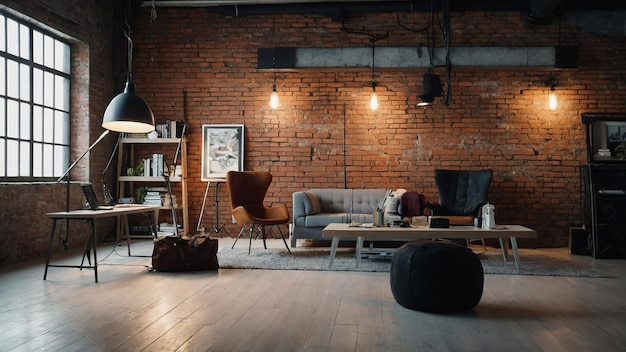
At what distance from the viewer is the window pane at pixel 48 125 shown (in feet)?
23.5

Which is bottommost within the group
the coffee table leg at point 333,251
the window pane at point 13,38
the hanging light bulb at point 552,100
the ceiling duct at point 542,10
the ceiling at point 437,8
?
the coffee table leg at point 333,251

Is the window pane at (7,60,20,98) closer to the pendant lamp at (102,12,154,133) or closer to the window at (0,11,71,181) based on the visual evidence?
the window at (0,11,71,181)

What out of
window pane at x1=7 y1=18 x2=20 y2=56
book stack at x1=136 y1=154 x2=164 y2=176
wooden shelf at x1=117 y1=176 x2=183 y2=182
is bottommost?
wooden shelf at x1=117 y1=176 x2=183 y2=182

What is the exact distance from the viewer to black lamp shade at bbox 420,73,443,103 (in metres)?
7.71

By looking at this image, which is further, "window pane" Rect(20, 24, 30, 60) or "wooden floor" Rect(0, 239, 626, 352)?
"window pane" Rect(20, 24, 30, 60)

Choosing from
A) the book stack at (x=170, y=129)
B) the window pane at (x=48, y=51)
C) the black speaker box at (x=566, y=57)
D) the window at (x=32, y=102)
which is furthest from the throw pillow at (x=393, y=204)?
the window pane at (x=48, y=51)

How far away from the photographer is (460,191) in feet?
25.4

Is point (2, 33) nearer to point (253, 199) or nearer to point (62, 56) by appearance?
point (62, 56)

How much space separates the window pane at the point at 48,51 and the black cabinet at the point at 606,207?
725 cm

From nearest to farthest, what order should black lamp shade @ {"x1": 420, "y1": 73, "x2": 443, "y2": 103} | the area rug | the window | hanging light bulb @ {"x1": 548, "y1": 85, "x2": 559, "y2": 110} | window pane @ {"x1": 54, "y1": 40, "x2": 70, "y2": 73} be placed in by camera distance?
the area rug < the window < window pane @ {"x1": 54, "y1": 40, "x2": 70, "y2": 73} < black lamp shade @ {"x1": 420, "y1": 73, "x2": 443, "y2": 103} < hanging light bulb @ {"x1": 548, "y1": 85, "x2": 559, "y2": 110}

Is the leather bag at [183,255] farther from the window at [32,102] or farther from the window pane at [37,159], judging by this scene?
the window pane at [37,159]

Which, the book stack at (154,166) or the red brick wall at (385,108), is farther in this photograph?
the book stack at (154,166)

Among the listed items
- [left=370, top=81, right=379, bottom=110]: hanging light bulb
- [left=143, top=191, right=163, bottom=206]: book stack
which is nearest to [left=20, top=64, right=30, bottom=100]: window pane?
[left=143, top=191, right=163, bottom=206]: book stack

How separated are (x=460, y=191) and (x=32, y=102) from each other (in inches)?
225
